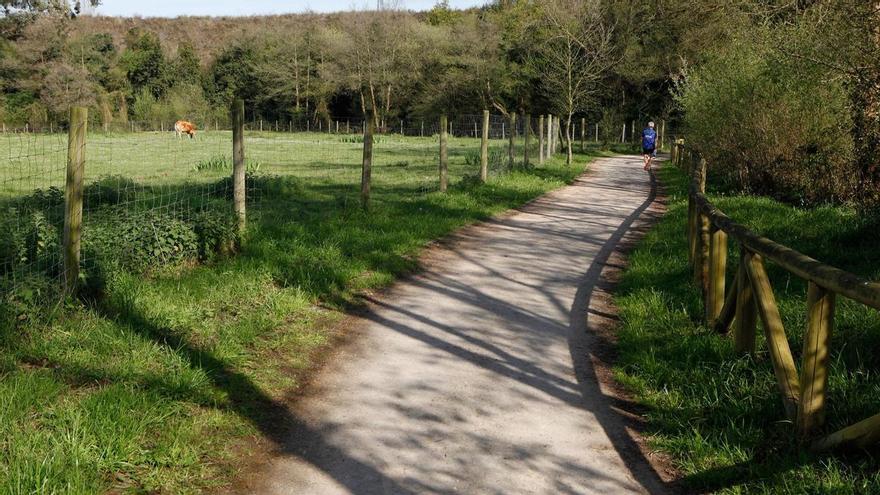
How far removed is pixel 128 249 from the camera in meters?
7.12

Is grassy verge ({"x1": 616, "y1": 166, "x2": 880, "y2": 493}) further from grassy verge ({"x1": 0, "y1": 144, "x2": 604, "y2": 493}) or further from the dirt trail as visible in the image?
grassy verge ({"x1": 0, "y1": 144, "x2": 604, "y2": 493})

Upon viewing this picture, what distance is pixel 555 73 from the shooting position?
36.8 m

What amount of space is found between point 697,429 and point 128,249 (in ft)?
17.9

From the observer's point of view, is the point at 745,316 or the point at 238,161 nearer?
the point at 745,316

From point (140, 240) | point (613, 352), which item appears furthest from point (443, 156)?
point (613, 352)

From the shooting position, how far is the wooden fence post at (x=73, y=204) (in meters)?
6.00

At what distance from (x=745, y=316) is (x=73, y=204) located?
17.5ft

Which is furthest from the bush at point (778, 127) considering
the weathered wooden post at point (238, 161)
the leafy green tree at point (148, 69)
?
the leafy green tree at point (148, 69)

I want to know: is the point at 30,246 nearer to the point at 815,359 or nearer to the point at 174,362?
the point at 174,362

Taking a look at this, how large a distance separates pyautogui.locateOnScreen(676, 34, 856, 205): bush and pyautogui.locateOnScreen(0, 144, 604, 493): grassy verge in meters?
7.40

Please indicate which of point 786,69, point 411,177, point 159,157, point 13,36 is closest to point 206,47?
point 13,36

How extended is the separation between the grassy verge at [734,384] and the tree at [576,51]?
24217 millimetres

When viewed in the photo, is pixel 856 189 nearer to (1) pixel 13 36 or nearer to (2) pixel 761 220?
(2) pixel 761 220

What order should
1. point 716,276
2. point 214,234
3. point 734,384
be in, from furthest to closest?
point 214,234
point 716,276
point 734,384
